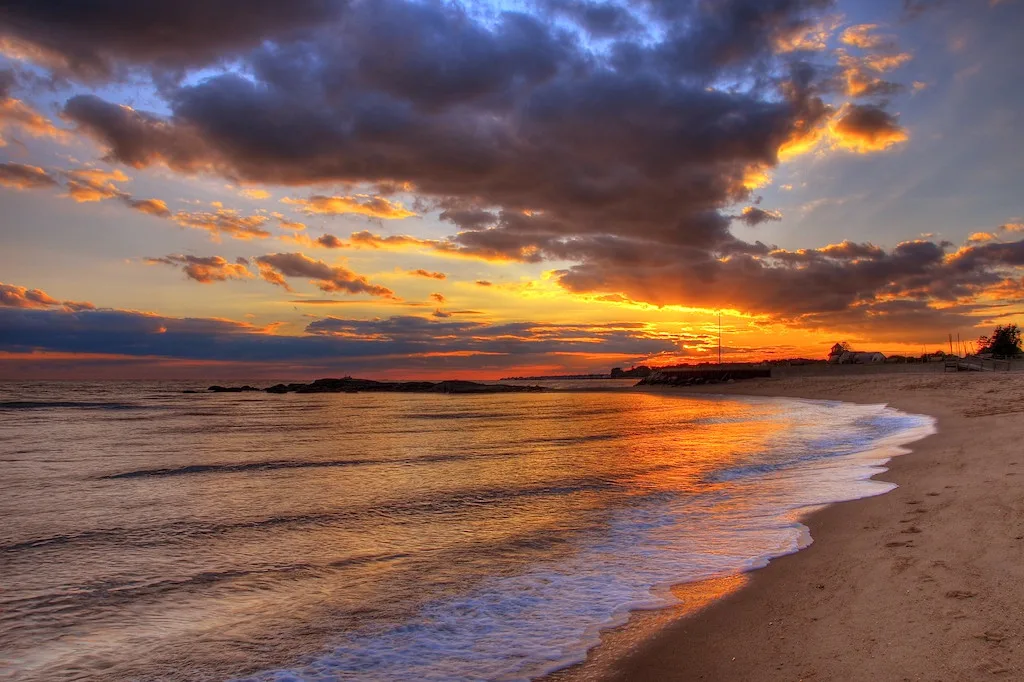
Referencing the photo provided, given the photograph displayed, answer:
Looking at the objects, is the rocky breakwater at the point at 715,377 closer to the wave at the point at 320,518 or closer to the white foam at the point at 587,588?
the white foam at the point at 587,588

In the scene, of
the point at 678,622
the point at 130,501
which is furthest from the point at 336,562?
the point at 130,501

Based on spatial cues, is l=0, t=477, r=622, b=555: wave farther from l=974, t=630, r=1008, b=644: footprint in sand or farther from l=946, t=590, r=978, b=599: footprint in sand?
l=974, t=630, r=1008, b=644: footprint in sand

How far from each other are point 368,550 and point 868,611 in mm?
7027

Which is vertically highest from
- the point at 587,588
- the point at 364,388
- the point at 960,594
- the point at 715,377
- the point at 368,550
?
the point at 960,594

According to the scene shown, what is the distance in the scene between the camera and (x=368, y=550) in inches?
375

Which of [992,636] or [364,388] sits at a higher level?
A: [992,636]

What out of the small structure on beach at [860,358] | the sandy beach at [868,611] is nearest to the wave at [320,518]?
the sandy beach at [868,611]

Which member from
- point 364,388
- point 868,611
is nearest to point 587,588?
point 868,611

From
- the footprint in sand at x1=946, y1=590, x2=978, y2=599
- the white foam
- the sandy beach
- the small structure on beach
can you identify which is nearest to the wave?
the white foam

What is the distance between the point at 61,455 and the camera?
21.4 m

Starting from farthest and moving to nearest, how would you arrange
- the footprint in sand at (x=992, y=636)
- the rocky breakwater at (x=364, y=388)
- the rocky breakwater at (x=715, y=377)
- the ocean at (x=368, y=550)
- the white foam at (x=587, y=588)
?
the rocky breakwater at (x=364, y=388)
the rocky breakwater at (x=715, y=377)
the ocean at (x=368, y=550)
the white foam at (x=587, y=588)
the footprint in sand at (x=992, y=636)

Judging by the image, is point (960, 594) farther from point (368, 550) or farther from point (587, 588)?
point (368, 550)

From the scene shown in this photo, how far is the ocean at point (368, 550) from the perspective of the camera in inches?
237

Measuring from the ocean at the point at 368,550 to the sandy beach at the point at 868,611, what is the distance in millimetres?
602
